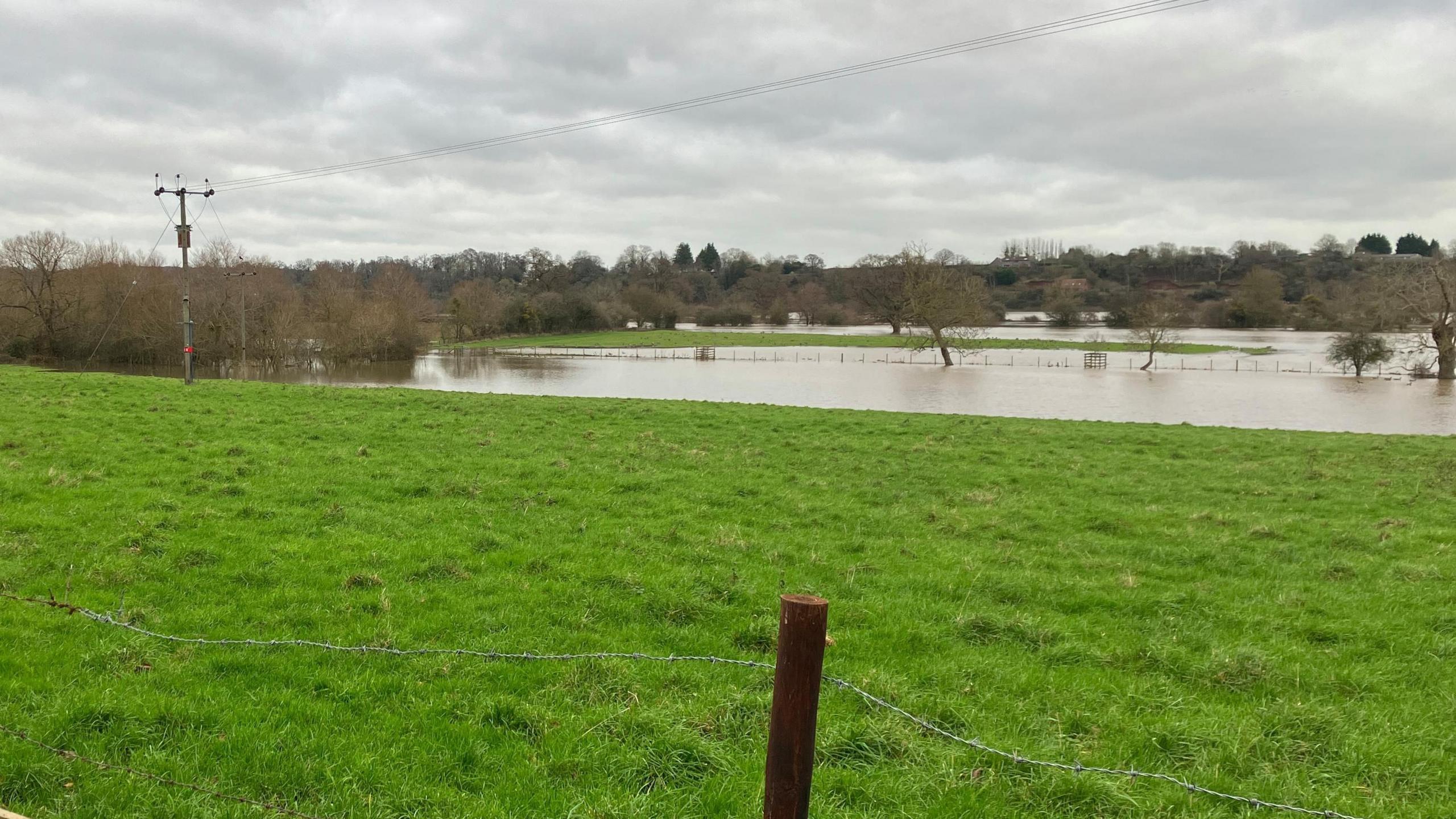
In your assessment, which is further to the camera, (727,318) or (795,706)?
(727,318)

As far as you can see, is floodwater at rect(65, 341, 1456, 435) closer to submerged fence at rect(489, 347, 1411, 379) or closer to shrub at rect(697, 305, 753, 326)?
submerged fence at rect(489, 347, 1411, 379)

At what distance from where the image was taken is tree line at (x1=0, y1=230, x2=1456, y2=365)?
62375mm

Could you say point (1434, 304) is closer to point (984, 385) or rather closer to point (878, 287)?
point (984, 385)

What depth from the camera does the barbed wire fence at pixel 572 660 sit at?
4.23 m

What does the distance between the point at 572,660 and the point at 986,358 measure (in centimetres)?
7585

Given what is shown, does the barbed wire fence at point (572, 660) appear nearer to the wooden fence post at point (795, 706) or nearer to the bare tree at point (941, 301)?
the wooden fence post at point (795, 706)

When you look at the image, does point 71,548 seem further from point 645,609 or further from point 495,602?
point 645,609

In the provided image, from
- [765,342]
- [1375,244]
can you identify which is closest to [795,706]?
[765,342]

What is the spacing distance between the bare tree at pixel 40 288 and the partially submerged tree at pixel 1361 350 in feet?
319

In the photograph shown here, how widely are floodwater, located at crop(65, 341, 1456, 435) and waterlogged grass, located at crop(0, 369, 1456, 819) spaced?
19.0 meters

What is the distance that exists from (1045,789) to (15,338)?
80.1m

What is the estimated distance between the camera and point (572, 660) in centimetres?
601

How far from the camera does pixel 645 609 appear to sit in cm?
730

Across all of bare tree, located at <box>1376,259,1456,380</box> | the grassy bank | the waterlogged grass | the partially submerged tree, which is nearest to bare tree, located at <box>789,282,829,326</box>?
the grassy bank
